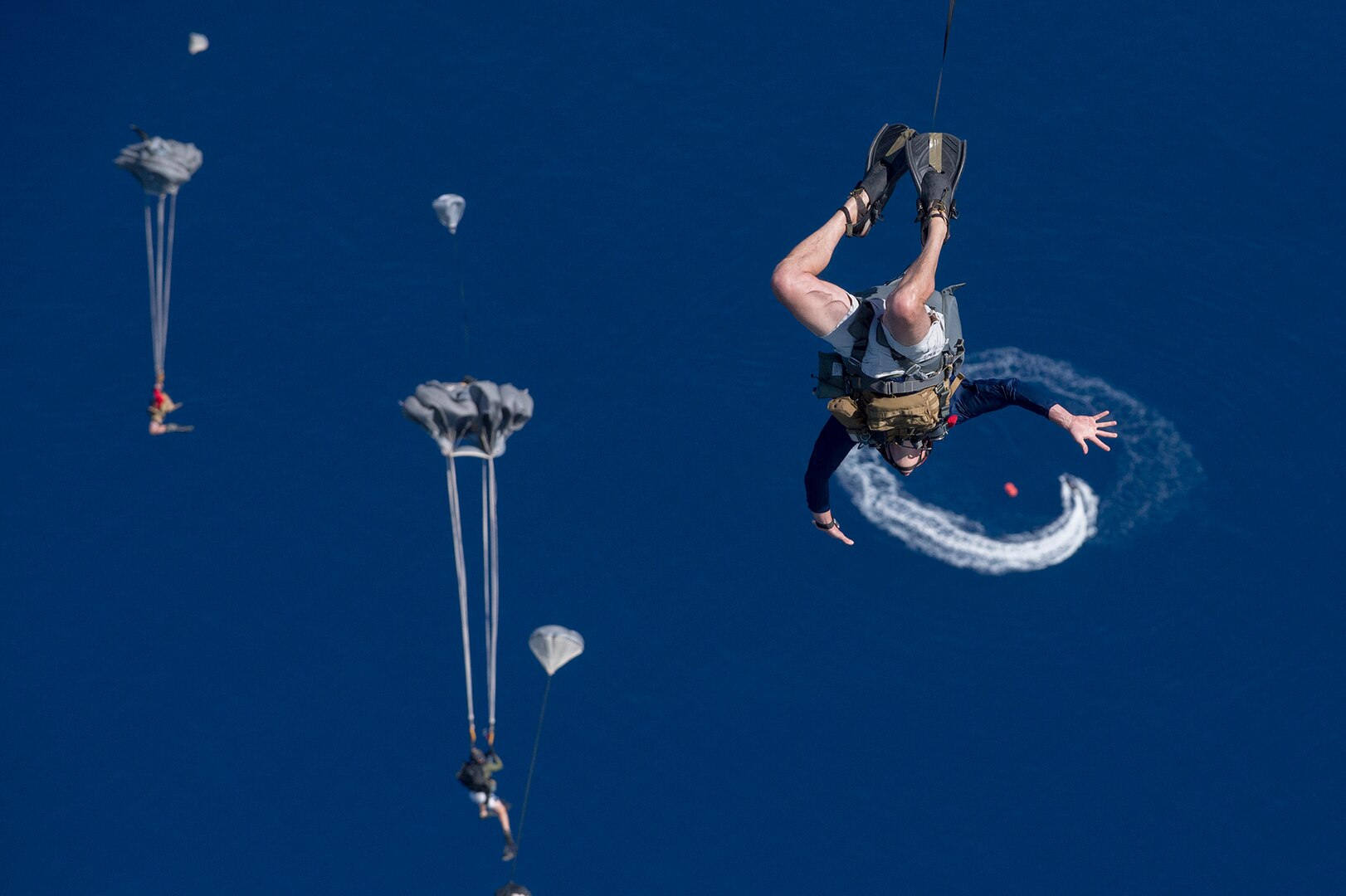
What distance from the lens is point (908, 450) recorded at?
112 ft

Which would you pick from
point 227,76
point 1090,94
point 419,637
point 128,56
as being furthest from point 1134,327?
point 128,56

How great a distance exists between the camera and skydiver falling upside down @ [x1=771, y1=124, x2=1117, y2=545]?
30531mm

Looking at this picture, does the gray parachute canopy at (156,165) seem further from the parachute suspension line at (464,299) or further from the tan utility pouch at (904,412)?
the tan utility pouch at (904,412)

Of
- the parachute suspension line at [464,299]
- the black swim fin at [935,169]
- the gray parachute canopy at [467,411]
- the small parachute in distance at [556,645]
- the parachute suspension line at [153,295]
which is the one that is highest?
the parachute suspension line at [464,299]

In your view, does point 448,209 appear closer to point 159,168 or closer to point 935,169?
point 159,168

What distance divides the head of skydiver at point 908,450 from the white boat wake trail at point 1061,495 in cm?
1707

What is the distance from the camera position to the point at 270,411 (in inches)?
2106

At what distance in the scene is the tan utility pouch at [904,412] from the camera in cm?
3238

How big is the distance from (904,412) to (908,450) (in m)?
1.80

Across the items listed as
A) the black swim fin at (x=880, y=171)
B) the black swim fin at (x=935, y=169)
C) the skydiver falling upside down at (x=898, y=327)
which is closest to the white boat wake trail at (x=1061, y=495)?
the skydiver falling upside down at (x=898, y=327)

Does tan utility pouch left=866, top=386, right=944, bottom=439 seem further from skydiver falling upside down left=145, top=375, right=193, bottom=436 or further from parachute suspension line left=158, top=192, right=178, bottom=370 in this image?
parachute suspension line left=158, top=192, right=178, bottom=370

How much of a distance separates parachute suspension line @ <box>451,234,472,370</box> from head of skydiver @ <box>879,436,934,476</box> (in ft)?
72.5

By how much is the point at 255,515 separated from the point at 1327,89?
124 feet

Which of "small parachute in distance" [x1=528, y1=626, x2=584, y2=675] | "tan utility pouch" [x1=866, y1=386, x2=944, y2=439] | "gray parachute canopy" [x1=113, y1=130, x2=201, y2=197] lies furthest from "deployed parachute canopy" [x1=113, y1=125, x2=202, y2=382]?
"tan utility pouch" [x1=866, y1=386, x2=944, y2=439]
